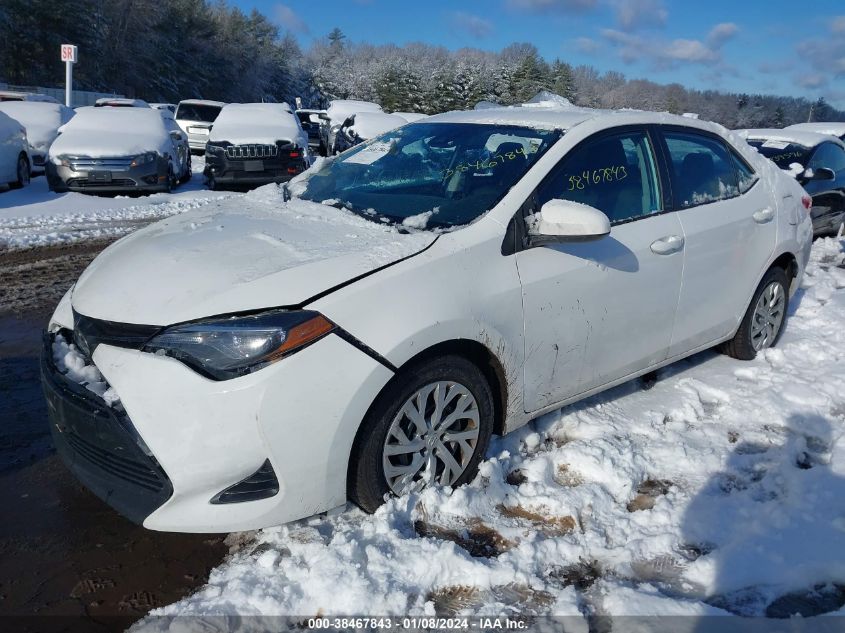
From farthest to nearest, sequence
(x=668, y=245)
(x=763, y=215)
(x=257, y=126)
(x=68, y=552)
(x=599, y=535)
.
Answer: (x=257, y=126), (x=763, y=215), (x=668, y=245), (x=599, y=535), (x=68, y=552)

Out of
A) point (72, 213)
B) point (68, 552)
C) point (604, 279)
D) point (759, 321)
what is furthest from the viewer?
point (72, 213)

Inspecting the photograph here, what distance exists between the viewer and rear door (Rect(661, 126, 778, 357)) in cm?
384

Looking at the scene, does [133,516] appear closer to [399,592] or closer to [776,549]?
[399,592]

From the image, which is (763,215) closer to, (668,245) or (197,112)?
(668,245)

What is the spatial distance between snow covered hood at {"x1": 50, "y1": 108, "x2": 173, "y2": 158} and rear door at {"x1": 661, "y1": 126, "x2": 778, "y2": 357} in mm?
9352

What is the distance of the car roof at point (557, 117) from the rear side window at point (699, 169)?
10 centimetres

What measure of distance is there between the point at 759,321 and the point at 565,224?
2.44 meters

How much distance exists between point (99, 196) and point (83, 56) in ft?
139

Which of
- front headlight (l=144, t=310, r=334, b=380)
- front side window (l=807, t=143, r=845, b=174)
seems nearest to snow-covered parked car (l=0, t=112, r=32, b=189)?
front headlight (l=144, t=310, r=334, b=380)

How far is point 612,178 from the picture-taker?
3502 mm

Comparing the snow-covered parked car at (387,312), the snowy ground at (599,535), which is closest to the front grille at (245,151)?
the snow-covered parked car at (387,312)

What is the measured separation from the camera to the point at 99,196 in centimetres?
1118

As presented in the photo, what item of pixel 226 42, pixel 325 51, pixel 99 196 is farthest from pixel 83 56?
pixel 325 51

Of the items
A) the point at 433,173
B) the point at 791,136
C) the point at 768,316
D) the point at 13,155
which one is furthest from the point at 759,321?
the point at 13,155
